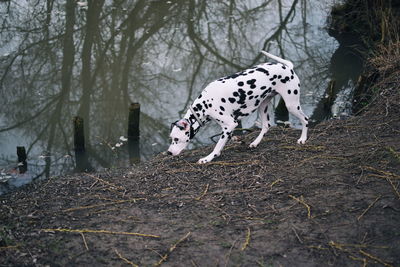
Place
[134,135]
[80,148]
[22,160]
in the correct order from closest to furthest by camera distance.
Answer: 1. [22,160]
2. [80,148]
3. [134,135]

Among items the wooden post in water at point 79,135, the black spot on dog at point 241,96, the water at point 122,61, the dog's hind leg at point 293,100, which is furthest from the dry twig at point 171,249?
the wooden post in water at point 79,135

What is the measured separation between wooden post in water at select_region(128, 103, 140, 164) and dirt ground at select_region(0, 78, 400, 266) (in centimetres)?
143

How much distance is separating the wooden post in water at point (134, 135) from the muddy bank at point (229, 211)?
4.63 feet

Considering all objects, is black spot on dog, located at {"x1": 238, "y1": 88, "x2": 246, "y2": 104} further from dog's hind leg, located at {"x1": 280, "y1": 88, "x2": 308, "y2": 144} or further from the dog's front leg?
dog's hind leg, located at {"x1": 280, "y1": 88, "x2": 308, "y2": 144}

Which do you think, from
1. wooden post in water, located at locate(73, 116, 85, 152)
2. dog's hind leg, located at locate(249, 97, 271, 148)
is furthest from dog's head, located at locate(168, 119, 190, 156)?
wooden post in water, located at locate(73, 116, 85, 152)

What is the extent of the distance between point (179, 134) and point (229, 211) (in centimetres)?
154

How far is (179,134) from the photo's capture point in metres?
6.94

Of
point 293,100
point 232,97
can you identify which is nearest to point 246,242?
point 232,97

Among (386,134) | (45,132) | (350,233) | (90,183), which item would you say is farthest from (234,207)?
(45,132)

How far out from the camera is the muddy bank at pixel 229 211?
16.3 feet

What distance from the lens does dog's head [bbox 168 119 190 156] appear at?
6.92 m

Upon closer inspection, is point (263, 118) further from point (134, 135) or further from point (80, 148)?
point (80, 148)

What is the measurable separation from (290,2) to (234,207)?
39.8 feet

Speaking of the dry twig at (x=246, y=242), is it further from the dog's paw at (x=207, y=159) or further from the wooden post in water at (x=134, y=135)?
the wooden post in water at (x=134, y=135)
